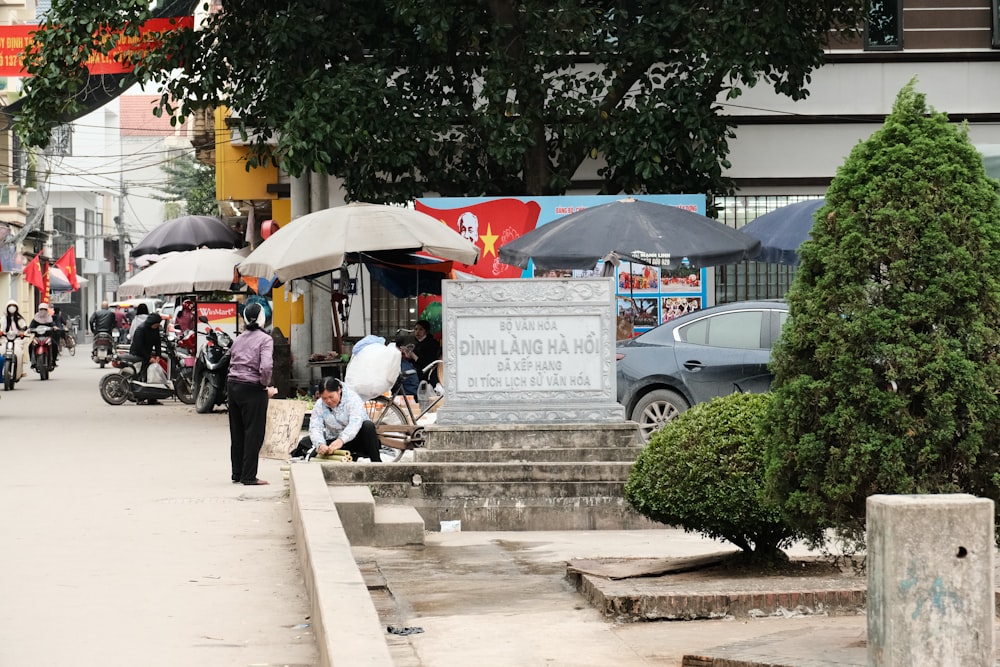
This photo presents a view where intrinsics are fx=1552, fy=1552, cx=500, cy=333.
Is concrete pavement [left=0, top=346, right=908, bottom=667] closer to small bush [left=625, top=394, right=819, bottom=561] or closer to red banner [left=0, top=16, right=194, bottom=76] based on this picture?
small bush [left=625, top=394, right=819, bottom=561]

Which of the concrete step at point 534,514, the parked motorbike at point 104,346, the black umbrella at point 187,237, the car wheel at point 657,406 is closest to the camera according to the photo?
the concrete step at point 534,514

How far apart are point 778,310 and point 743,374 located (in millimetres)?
772

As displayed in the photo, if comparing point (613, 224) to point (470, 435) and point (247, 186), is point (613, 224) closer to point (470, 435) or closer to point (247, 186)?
point (470, 435)

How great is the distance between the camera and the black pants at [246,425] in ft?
46.1

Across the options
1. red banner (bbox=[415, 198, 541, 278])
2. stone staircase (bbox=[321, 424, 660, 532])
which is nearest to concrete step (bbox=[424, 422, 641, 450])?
stone staircase (bbox=[321, 424, 660, 532])

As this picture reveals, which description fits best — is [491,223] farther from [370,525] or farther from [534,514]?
[370,525]

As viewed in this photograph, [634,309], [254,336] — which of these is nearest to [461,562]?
[254,336]

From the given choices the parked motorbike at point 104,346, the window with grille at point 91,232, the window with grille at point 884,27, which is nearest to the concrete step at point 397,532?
the window with grille at point 884,27

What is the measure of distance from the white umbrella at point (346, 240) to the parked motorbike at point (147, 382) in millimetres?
7236

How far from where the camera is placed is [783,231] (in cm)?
1692

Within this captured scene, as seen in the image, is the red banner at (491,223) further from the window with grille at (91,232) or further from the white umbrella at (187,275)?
the window with grille at (91,232)

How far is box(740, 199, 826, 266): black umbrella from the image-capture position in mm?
16719

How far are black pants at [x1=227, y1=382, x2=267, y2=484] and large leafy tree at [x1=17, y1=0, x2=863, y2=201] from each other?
5783 millimetres

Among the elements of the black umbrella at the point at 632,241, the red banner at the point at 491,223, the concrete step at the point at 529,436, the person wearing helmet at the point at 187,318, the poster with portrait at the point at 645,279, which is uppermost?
the red banner at the point at 491,223
